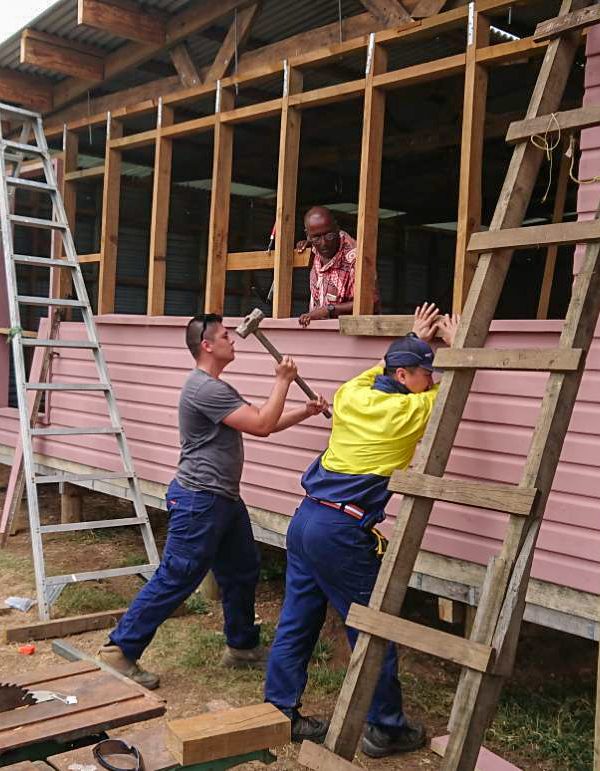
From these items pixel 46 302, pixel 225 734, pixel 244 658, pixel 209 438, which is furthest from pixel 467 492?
Answer: pixel 46 302

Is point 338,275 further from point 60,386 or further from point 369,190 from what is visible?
point 60,386

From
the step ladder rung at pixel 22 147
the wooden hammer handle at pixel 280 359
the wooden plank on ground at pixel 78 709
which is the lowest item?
the wooden plank on ground at pixel 78 709

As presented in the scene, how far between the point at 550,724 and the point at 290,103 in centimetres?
437

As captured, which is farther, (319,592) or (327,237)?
(327,237)

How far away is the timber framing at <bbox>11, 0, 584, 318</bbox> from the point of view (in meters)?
4.96

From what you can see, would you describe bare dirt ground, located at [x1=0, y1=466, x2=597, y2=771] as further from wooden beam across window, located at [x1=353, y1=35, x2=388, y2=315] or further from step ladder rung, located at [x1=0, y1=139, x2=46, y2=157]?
step ladder rung, located at [x1=0, y1=139, x2=46, y2=157]

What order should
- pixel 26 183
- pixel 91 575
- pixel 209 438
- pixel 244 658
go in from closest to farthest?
pixel 209 438 → pixel 244 658 → pixel 91 575 → pixel 26 183

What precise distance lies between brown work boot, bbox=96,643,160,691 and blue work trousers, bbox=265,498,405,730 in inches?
43.0

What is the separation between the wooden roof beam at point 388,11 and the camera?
5.49 metres

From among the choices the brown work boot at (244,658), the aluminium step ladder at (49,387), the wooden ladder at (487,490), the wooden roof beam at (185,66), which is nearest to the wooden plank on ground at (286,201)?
the wooden roof beam at (185,66)

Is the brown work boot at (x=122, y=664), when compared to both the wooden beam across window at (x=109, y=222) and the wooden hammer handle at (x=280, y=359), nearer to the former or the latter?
the wooden hammer handle at (x=280, y=359)

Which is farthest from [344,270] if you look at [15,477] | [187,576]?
[15,477]

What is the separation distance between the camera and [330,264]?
6.00 metres

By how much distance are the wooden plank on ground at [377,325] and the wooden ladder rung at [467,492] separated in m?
1.65
